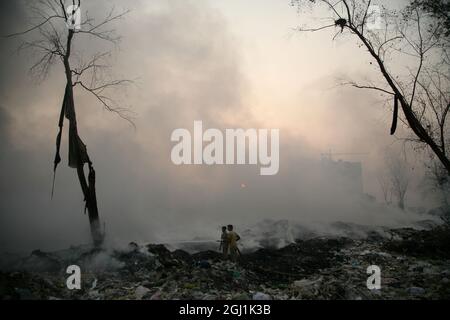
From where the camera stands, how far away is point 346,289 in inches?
241

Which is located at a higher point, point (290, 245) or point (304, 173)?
point (304, 173)

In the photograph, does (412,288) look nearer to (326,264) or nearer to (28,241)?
(326,264)

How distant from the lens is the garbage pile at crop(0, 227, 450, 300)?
Answer: 5977 millimetres

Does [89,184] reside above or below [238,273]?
above

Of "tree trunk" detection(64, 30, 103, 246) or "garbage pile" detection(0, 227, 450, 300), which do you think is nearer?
"garbage pile" detection(0, 227, 450, 300)

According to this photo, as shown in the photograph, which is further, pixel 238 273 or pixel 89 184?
pixel 89 184

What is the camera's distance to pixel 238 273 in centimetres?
707

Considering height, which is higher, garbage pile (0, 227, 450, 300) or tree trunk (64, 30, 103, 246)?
tree trunk (64, 30, 103, 246)

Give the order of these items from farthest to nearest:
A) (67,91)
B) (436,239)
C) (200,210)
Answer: (200,210) → (436,239) → (67,91)

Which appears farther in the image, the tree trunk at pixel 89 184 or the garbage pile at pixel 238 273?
the tree trunk at pixel 89 184

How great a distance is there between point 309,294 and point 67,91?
24.1ft

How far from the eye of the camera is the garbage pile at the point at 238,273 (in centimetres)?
598

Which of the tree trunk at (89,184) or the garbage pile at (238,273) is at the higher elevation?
the tree trunk at (89,184)
